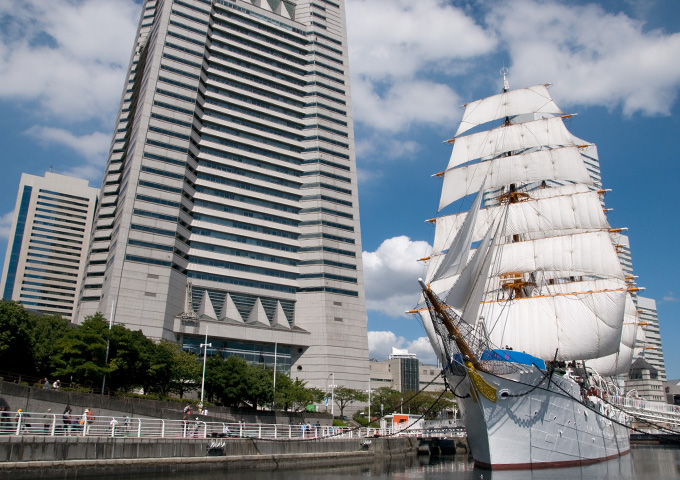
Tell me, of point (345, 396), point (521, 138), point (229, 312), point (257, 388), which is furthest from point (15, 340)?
point (521, 138)

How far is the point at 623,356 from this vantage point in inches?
2739

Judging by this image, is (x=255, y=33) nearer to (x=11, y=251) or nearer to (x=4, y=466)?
(x=4, y=466)

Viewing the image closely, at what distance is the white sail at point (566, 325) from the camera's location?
1831 inches

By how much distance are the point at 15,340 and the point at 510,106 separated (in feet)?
193

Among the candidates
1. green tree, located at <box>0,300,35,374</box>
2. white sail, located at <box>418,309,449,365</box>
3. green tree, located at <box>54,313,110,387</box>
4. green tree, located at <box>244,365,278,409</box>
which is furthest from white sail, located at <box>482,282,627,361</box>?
green tree, located at <box>0,300,35,374</box>

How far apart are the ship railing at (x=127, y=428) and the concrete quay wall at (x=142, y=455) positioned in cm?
80

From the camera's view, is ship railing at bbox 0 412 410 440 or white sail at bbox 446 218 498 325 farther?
white sail at bbox 446 218 498 325

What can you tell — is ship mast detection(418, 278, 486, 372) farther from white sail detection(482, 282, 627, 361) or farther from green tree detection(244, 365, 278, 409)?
green tree detection(244, 365, 278, 409)

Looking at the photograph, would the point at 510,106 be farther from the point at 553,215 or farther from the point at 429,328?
the point at 429,328

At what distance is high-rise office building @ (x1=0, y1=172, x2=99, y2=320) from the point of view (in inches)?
7008

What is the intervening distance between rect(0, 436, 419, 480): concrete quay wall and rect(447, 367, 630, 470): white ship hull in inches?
437

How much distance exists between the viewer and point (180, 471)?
2900cm

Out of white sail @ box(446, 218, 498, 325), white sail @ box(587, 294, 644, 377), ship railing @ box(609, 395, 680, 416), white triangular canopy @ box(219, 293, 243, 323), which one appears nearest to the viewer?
white sail @ box(446, 218, 498, 325)

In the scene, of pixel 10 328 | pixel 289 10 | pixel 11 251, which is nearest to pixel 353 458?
pixel 10 328
